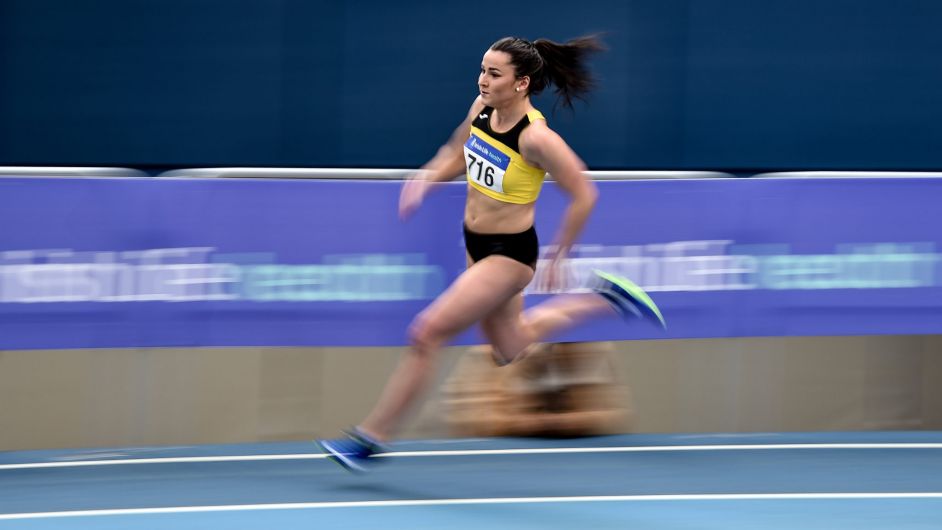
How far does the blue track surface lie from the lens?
659 centimetres

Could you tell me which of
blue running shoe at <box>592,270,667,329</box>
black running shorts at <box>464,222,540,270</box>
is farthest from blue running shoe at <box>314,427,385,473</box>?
blue running shoe at <box>592,270,667,329</box>

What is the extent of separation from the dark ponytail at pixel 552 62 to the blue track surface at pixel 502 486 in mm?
1919

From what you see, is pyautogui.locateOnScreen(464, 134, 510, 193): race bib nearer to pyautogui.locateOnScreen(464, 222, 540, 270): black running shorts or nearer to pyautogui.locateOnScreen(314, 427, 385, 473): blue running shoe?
pyautogui.locateOnScreen(464, 222, 540, 270): black running shorts


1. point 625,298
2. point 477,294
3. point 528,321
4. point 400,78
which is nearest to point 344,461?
point 477,294

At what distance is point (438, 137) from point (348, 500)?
5.96 metres

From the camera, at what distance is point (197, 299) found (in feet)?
26.8

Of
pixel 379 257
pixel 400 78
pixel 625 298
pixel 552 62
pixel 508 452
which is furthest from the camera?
pixel 400 78

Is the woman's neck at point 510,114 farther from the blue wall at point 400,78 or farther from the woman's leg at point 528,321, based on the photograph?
the blue wall at point 400,78

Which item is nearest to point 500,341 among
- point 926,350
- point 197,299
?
point 197,299

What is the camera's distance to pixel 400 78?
1239cm

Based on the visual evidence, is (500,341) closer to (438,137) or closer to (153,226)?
(153,226)

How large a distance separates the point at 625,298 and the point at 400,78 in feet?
17.4

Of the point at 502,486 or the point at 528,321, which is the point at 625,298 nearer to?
the point at 528,321

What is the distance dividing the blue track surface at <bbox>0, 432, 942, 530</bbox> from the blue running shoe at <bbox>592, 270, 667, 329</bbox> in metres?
0.83
